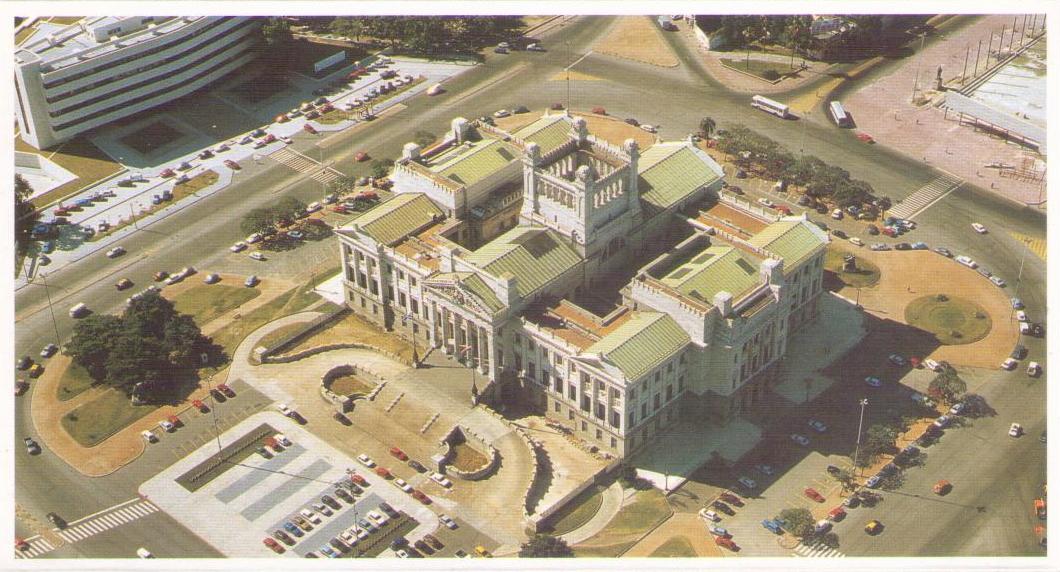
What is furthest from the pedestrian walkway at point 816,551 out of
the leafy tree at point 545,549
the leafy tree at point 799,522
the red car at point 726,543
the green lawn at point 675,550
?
the leafy tree at point 545,549

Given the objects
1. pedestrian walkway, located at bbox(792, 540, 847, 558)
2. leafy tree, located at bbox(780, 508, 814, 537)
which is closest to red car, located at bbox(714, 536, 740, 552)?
leafy tree, located at bbox(780, 508, 814, 537)

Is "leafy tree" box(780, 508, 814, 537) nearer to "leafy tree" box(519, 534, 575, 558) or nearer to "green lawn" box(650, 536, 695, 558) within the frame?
"green lawn" box(650, 536, 695, 558)

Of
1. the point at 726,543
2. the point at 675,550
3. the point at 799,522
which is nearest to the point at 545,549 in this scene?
the point at 675,550

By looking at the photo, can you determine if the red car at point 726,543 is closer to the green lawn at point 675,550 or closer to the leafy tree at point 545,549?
the green lawn at point 675,550

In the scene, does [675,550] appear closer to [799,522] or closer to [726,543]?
[726,543]

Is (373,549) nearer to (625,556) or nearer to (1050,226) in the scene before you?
(625,556)

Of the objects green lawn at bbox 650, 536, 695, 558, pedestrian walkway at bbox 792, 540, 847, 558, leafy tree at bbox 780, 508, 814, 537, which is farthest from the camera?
green lawn at bbox 650, 536, 695, 558
